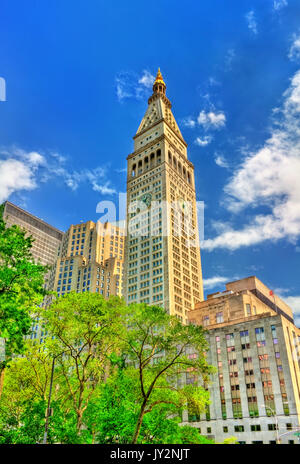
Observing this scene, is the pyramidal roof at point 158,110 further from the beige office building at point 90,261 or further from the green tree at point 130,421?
the green tree at point 130,421

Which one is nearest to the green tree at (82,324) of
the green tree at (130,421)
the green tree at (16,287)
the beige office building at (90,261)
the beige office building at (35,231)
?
the green tree at (130,421)

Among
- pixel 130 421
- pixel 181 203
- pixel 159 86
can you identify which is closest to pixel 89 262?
pixel 181 203

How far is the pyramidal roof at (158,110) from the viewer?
140 m

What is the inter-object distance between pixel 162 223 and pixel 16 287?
90.0 meters

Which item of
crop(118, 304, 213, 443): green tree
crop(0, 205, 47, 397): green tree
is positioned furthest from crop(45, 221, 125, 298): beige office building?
crop(0, 205, 47, 397): green tree

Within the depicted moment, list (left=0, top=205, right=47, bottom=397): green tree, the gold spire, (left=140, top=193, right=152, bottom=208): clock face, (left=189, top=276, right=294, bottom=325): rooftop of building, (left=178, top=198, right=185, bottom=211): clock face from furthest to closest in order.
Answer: the gold spire
(left=178, top=198, right=185, bottom=211): clock face
(left=140, top=193, right=152, bottom=208): clock face
(left=189, top=276, right=294, bottom=325): rooftop of building
(left=0, top=205, right=47, bottom=397): green tree

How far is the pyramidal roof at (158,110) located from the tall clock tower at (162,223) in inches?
24.4

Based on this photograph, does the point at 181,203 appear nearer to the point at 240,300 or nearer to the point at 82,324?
the point at 240,300

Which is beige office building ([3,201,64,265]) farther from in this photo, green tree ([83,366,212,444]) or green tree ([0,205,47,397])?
green tree ([0,205,47,397])

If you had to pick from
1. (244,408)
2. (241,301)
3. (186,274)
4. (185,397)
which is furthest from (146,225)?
(185,397)

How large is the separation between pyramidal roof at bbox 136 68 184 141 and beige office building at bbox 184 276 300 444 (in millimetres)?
86223

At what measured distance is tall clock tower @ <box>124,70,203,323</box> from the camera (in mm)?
105938

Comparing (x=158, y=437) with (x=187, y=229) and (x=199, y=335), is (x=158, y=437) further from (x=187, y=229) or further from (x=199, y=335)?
(x=187, y=229)

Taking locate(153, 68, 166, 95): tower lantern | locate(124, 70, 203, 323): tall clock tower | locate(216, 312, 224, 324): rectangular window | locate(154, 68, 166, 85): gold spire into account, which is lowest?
locate(216, 312, 224, 324): rectangular window
